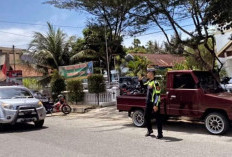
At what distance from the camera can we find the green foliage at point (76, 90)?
18.5m

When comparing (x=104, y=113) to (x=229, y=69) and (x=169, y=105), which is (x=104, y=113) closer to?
(x=169, y=105)

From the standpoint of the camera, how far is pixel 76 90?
18.5m

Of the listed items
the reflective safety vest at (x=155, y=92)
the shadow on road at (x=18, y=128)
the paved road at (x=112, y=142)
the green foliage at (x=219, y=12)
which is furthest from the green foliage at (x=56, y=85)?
the reflective safety vest at (x=155, y=92)

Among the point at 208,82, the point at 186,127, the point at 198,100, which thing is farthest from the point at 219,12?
the point at 186,127

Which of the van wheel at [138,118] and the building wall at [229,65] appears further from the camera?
the building wall at [229,65]

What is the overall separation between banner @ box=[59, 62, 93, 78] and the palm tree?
5.59 meters

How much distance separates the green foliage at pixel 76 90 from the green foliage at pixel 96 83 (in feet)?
4.64

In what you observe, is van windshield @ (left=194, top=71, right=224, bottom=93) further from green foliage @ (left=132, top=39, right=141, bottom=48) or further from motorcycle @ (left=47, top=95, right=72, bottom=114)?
green foliage @ (left=132, top=39, right=141, bottom=48)

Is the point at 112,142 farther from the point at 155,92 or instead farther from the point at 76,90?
the point at 76,90

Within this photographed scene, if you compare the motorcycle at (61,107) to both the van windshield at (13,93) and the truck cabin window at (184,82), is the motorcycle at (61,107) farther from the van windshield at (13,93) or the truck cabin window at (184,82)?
the truck cabin window at (184,82)

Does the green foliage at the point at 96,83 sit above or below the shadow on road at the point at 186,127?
above

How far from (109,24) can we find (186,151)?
1305 centimetres

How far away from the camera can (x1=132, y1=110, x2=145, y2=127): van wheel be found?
10.2m

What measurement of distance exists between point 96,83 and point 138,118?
7.11 m
